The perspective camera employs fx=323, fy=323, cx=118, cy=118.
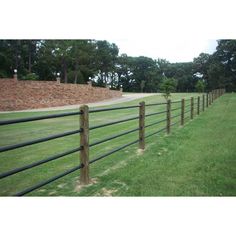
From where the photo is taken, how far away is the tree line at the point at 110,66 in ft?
78.4

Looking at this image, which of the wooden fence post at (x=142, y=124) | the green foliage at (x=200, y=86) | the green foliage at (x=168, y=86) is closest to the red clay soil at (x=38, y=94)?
the green foliage at (x=168, y=86)

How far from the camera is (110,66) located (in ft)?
168

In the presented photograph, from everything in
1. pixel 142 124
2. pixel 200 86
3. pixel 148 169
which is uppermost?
pixel 200 86

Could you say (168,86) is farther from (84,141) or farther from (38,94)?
(84,141)

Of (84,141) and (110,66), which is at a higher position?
(110,66)

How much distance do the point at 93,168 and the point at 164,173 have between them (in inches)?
48.5

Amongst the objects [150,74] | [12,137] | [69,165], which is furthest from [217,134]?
[150,74]

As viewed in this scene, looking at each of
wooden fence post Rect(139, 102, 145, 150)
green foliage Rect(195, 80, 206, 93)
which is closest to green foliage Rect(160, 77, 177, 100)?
green foliage Rect(195, 80, 206, 93)

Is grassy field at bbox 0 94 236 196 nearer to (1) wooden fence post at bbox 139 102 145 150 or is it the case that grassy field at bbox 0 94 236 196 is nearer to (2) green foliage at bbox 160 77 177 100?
(1) wooden fence post at bbox 139 102 145 150

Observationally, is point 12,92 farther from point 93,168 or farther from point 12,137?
point 93,168

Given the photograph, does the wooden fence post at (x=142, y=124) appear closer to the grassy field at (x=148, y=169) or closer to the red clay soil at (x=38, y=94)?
the grassy field at (x=148, y=169)

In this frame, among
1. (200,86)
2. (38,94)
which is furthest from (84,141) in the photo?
(200,86)

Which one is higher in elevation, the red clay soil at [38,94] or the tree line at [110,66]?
the tree line at [110,66]
